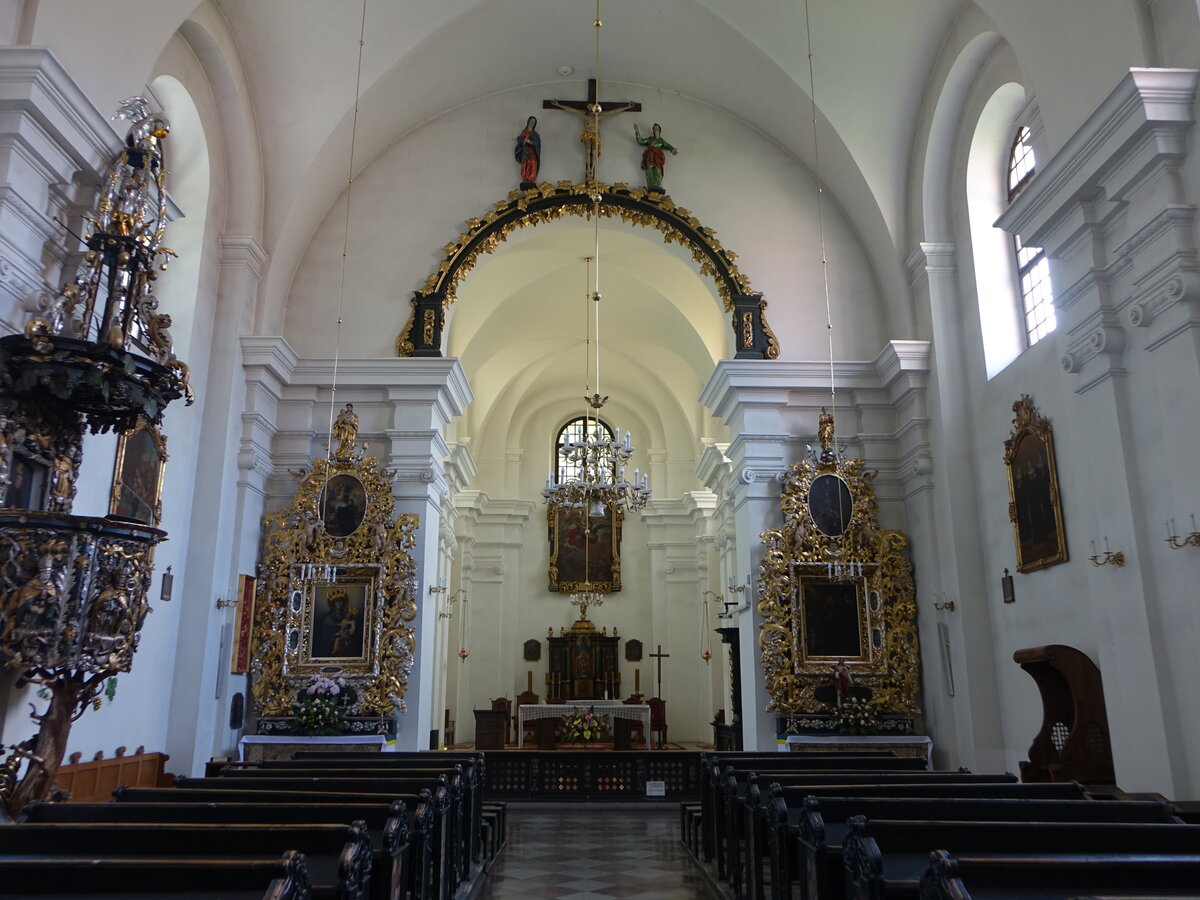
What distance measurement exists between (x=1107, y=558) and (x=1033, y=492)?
6.44 feet

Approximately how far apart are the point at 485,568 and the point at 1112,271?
47.9 feet

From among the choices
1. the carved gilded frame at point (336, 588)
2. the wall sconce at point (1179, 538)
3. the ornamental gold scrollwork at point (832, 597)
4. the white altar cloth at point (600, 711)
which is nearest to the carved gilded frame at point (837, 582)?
the ornamental gold scrollwork at point (832, 597)

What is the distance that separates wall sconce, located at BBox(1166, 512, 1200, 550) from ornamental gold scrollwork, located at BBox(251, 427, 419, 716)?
7178mm

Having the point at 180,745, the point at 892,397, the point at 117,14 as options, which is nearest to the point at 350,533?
the point at 180,745

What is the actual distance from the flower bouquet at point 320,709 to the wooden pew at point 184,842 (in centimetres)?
613

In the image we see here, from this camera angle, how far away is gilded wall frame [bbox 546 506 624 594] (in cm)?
2008

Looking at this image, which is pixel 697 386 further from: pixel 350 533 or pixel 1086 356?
pixel 1086 356

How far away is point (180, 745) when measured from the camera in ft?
28.3

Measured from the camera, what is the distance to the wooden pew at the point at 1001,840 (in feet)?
11.0

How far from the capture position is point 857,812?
4453 millimetres

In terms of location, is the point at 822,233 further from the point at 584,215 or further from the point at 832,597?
the point at 832,597

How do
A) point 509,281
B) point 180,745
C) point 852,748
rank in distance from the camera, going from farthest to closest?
point 509,281
point 852,748
point 180,745

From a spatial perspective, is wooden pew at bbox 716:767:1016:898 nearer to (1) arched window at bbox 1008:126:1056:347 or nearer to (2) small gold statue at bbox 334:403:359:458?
(1) arched window at bbox 1008:126:1056:347

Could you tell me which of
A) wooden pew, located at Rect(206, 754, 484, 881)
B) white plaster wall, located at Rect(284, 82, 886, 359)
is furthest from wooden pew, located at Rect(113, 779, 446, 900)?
white plaster wall, located at Rect(284, 82, 886, 359)
